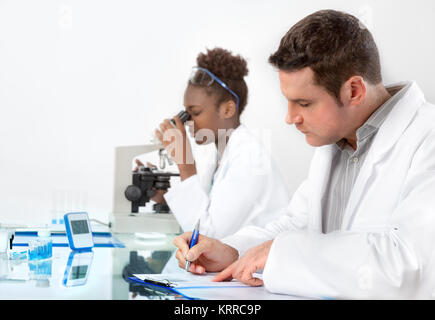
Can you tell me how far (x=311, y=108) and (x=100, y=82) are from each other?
2193 millimetres

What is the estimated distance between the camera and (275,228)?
138 cm

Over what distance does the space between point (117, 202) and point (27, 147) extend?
0.99m

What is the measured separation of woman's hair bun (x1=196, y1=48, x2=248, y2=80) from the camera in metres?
2.27

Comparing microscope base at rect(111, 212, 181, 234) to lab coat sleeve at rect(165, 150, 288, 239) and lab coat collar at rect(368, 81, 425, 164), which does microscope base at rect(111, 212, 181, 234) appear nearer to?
lab coat sleeve at rect(165, 150, 288, 239)

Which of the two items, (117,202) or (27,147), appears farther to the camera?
(27,147)

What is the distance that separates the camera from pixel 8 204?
2744mm

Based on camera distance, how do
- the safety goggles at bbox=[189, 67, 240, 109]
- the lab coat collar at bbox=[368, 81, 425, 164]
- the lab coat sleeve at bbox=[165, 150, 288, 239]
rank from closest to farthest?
1. the lab coat collar at bbox=[368, 81, 425, 164]
2. the lab coat sleeve at bbox=[165, 150, 288, 239]
3. the safety goggles at bbox=[189, 67, 240, 109]

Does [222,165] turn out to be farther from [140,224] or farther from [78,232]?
[78,232]

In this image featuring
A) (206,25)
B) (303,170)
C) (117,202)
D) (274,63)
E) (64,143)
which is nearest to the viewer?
(274,63)

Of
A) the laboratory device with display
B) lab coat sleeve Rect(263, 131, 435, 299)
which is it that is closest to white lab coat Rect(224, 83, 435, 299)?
lab coat sleeve Rect(263, 131, 435, 299)

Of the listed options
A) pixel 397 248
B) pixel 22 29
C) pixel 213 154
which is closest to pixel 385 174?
pixel 397 248

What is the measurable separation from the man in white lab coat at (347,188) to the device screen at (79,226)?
1.49ft

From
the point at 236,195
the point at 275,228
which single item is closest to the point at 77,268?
the point at 275,228

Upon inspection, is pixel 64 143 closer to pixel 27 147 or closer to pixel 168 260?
Answer: pixel 27 147
